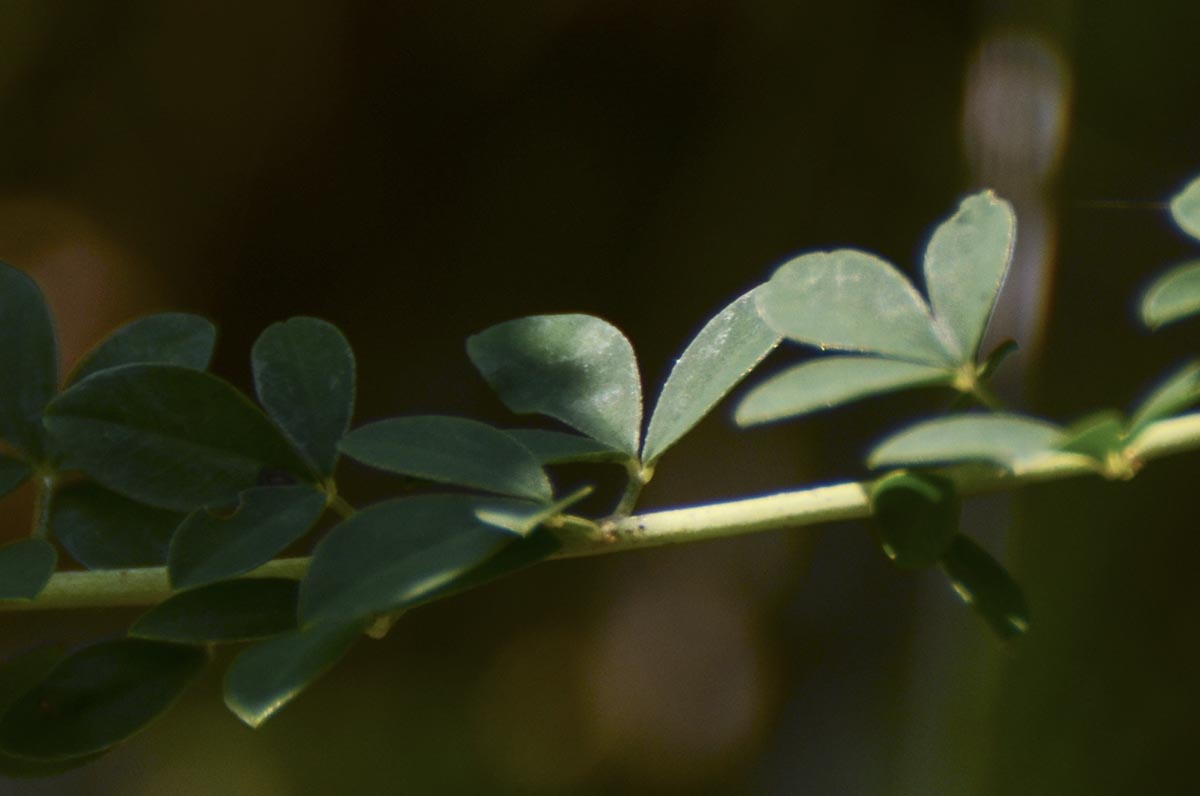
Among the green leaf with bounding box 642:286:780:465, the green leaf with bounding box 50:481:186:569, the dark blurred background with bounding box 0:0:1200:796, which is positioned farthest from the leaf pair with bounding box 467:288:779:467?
the dark blurred background with bounding box 0:0:1200:796

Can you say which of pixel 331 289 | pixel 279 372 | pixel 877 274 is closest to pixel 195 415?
pixel 279 372

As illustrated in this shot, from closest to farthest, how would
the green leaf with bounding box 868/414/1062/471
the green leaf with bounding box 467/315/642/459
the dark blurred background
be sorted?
the green leaf with bounding box 868/414/1062/471, the green leaf with bounding box 467/315/642/459, the dark blurred background

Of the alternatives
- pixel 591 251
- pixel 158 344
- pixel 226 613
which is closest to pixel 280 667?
pixel 226 613

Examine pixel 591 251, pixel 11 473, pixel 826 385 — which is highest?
pixel 826 385

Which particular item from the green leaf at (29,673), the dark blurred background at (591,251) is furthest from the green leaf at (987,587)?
the dark blurred background at (591,251)

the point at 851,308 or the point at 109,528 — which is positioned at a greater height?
the point at 851,308

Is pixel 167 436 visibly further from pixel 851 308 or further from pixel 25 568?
pixel 851 308

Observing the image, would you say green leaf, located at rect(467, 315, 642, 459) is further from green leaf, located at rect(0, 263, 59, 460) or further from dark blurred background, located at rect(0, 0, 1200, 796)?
dark blurred background, located at rect(0, 0, 1200, 796)
